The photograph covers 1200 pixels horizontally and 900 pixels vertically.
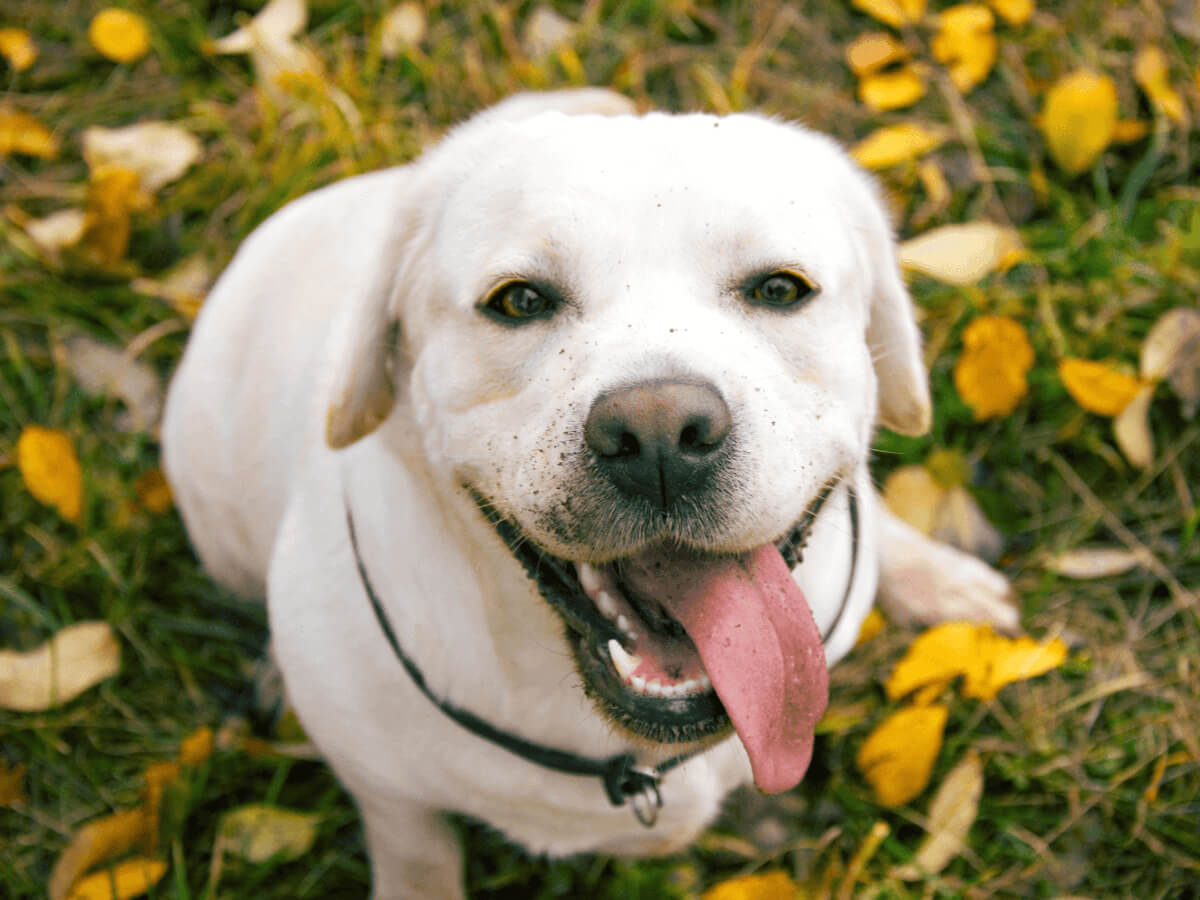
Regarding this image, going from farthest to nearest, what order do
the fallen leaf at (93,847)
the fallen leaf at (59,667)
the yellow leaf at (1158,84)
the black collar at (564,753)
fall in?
the yellow leaf at (1158,84) < the fallen leaf at (59,667) < the fallen leaf at (93,847) < the black collar at (564,753)

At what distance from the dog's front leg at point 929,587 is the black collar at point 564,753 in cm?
102

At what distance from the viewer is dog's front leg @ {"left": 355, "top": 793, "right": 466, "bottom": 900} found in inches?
84.5

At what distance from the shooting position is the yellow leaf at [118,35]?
3643 millimetres

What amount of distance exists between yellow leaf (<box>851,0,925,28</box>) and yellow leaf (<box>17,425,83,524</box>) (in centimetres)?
306

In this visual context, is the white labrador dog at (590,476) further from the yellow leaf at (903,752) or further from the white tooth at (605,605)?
the yellow leaf at (903,752)

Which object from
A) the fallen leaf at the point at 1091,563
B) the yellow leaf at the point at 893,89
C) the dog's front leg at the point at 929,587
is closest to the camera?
the dog's front leg at the point at 929,587

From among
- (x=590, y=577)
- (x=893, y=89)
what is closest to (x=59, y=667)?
(x=590, y=577)

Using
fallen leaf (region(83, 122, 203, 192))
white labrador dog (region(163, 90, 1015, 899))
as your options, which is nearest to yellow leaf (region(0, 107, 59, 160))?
fallen leaf (region(83, 122, 203, 192))

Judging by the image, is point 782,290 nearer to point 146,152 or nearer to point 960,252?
point 960,252

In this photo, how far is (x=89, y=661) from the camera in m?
2.69

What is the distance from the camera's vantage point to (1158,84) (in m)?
3.34

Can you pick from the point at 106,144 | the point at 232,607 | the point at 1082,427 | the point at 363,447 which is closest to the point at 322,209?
the point at 363,447

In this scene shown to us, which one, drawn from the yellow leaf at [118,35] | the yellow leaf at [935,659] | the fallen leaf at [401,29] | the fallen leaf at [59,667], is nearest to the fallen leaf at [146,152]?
the yellow leaf at [118,35]

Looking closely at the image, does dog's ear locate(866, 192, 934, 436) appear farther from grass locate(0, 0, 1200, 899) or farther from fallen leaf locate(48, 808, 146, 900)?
fallen leaf locate(48, 808, 146, 900)
